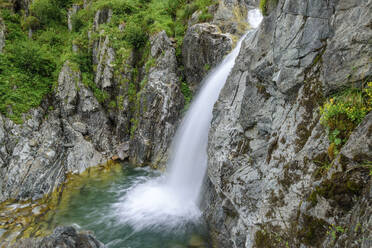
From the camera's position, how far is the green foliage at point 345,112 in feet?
8.86

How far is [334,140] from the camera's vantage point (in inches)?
114

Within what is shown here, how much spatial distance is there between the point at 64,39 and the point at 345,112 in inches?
813

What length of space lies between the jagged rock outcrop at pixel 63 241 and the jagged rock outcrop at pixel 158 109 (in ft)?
21.2

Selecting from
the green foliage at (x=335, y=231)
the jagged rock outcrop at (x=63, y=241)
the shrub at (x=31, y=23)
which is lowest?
the jagged rock outcrop at (x=63, y=241)

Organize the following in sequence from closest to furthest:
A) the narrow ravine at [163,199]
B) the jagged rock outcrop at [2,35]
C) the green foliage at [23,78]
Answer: the narrow ravine at [163,199], the green foliage at [23,78], the jagged rock outcrop at [2,35]

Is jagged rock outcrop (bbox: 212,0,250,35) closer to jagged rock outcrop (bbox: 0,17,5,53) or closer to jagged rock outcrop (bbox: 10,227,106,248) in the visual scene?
jagged rock outcrop (bbox: 10,227,106,248)

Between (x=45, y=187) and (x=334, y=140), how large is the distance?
38.4 ft

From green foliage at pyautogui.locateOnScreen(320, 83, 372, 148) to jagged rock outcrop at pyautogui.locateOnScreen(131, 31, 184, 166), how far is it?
888 cm

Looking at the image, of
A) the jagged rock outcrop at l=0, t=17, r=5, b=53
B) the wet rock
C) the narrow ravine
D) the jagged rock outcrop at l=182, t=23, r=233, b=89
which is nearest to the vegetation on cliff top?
the jagged rock outcrop at l=0, t=17, r=5, b=53

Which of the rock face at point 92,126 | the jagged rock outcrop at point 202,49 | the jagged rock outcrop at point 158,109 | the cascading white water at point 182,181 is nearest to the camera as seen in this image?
the cascading white water at point 182,181

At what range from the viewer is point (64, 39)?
16812mm

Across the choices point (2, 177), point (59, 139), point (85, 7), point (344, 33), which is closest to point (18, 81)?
point (59, 139)

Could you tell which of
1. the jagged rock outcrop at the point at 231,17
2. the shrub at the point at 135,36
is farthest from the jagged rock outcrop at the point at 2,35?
the jagged rock outcrop at the point at 231,17

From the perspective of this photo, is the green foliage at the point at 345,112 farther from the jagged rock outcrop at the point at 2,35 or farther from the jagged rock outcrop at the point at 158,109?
the jagged rock outcrop at the point at 2,35
